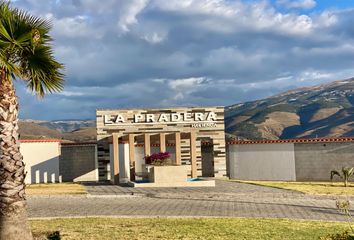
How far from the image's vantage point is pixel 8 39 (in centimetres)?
1025

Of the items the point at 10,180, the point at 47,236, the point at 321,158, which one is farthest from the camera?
the point at 321,158

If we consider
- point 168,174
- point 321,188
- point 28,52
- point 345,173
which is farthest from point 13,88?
point 345,173

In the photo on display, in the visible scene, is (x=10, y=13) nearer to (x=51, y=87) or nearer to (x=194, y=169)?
(x=51, y=87)

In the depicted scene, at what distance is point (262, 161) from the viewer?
37.6 meters

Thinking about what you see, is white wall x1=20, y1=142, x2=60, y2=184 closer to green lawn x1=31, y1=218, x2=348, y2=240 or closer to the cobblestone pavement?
the cobblestone pavement

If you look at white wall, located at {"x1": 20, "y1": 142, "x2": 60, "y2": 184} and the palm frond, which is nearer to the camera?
the palm frond

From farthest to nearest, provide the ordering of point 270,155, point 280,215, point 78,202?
1. point 270,155
2. point 78,202
3. point 280,215

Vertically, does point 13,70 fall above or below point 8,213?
above

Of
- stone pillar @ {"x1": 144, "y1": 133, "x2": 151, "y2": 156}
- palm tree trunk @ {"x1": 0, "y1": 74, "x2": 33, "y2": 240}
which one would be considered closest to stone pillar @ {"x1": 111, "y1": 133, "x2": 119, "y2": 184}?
stone pillar @ {"x1": 144, "y1": 133, "x2": 151, "y2": 156}

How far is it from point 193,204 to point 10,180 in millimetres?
10616

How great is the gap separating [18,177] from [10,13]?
363 centimetres

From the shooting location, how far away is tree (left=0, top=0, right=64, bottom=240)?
10102 millimetres

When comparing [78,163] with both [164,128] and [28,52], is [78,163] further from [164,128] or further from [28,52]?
[28,52]

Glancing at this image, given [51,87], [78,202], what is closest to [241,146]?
[78,202]
